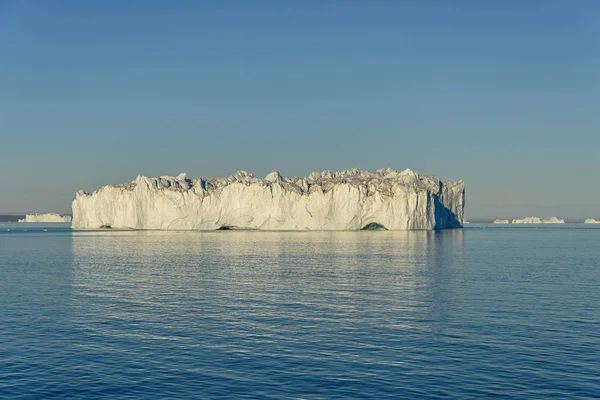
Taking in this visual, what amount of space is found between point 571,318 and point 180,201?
420ft

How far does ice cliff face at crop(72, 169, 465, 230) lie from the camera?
449 feet

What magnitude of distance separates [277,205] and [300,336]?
119 m

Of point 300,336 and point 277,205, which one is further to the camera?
point 277,205

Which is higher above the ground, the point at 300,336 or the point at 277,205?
the point at 277,205

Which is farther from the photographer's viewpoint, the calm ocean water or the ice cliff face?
the ice cliff face

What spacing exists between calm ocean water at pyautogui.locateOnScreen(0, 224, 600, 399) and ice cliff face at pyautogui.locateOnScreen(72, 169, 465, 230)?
297 feet

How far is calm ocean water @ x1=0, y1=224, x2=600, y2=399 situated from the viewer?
17.8 metres

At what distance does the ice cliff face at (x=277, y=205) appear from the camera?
136750mm

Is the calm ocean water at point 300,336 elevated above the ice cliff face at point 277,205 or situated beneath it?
situated beneath

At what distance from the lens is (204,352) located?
2153 cm

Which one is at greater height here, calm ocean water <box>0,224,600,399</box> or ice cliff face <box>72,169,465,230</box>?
ice cliff face <box>72,169,465,230</box>

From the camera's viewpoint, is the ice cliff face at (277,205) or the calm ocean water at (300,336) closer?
the calm ocean water at (300,336)

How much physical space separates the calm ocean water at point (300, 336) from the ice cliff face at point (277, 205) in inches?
3567

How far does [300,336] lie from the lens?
24031 millimetres
